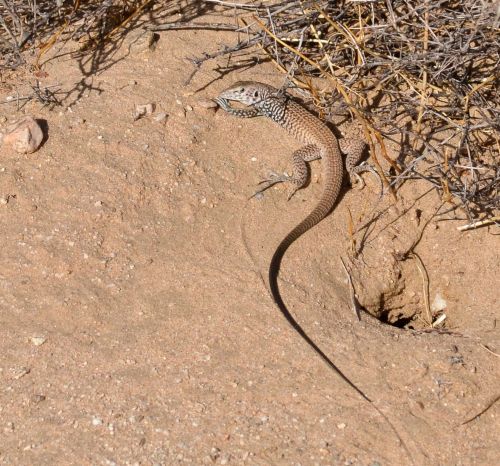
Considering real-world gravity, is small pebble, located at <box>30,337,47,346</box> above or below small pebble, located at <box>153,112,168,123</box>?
below

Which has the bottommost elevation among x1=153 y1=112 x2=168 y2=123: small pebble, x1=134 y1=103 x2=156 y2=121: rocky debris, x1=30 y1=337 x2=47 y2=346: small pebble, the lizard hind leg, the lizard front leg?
the lizard hind leg

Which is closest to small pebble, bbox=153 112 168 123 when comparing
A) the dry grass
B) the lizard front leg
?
the lizard front leg

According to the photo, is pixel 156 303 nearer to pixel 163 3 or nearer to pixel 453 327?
pixel 453 327

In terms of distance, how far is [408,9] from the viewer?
5281mm

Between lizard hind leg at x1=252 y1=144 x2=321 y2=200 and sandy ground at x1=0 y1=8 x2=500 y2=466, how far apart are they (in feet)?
0.28

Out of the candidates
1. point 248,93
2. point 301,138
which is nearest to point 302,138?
point 301,138

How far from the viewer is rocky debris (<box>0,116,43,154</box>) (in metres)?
4.75

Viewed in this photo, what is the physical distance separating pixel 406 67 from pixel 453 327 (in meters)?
1.86

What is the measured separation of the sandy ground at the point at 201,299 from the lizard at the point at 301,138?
98 millimetres

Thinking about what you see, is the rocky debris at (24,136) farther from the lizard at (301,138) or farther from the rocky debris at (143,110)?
the lizard at (301,138)

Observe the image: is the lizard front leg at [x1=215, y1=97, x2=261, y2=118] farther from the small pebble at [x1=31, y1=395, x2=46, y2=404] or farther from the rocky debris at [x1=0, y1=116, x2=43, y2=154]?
the small pebble at [x1=31, y1=395, x2=46, y2=404]

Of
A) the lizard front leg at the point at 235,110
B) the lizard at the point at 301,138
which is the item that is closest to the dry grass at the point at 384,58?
the lizard at the point at 301,138

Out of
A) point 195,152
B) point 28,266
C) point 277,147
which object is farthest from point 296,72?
point 28,266

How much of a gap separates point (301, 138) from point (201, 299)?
5.67 feet
